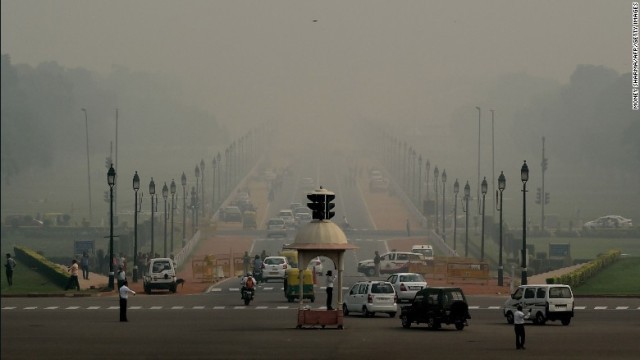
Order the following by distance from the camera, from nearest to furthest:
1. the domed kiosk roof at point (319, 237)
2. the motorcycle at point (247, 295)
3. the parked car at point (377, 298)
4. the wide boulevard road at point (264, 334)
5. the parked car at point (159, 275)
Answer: the wide boulevard road at point (264, 334)
the domed kiosk roof at point (319, 237)
the parked car at point (377, 298)
the motorcycle at point (247, 295)
the parked car at point (159, 275)

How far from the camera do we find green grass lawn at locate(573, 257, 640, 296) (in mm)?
72688

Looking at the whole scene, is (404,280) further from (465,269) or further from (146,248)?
(146,248)

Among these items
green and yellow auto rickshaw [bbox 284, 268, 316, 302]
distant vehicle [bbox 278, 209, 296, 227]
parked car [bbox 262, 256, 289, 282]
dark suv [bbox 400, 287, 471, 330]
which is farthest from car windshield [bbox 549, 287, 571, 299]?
distant vehicle [bbox 278, 209, 296, 227]

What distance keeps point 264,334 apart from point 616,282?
35.5m

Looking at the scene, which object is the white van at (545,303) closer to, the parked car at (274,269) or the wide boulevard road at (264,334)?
the wide boulevard road at (264,334)

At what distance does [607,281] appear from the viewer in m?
77.2

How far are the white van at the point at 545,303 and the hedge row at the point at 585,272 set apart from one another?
14.8m

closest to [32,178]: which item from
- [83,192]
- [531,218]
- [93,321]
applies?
[83,192]

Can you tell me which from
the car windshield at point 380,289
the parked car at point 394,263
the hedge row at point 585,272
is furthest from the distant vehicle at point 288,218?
the car windshield at point 380,289

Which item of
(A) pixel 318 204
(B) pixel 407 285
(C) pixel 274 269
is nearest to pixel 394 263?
(C) pixel 274 269

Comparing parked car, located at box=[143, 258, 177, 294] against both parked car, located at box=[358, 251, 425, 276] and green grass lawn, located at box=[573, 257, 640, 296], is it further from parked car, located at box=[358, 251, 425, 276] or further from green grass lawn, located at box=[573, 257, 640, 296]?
parked car, located at box=[358, 251, 425, 276]

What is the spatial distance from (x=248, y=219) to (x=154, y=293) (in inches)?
3113

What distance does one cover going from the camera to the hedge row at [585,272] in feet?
234

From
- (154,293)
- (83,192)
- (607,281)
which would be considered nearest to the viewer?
(154,293)
